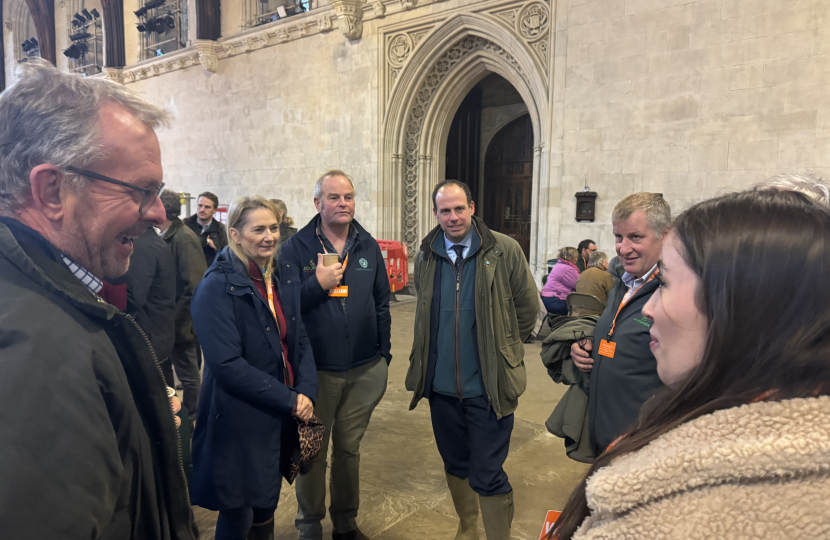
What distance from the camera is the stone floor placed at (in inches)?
96.7

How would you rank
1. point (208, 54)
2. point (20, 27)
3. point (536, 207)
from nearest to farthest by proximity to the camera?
point (536, 207) → point (208, 54) → point (20, 27)

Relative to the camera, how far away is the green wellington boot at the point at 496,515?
6.87 feet

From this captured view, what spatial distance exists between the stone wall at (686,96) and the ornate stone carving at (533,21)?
0.34 metres

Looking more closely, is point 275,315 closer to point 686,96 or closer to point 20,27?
point 686,96

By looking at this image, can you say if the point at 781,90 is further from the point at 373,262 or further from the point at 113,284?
the point at 113,284

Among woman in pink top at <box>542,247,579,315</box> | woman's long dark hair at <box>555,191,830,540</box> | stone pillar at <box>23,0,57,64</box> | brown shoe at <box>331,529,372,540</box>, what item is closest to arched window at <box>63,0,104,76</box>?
stone pillar at <box>23,0,57,64</box>

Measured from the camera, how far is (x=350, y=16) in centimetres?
870

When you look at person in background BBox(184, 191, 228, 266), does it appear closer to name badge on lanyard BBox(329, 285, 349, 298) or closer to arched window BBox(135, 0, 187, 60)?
name badge on lanyard BBox(329, 285, 349, 298)

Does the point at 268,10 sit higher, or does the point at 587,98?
the point at 268,10

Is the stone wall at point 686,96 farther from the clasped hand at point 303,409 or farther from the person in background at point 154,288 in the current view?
the person in background at point 154,288

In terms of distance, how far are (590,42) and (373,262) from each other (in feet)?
19.0

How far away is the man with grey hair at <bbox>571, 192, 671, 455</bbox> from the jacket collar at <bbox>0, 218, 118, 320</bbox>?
1582mm

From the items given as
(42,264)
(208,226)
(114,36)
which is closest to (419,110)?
(208,226)

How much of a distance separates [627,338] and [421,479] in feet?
5.56
